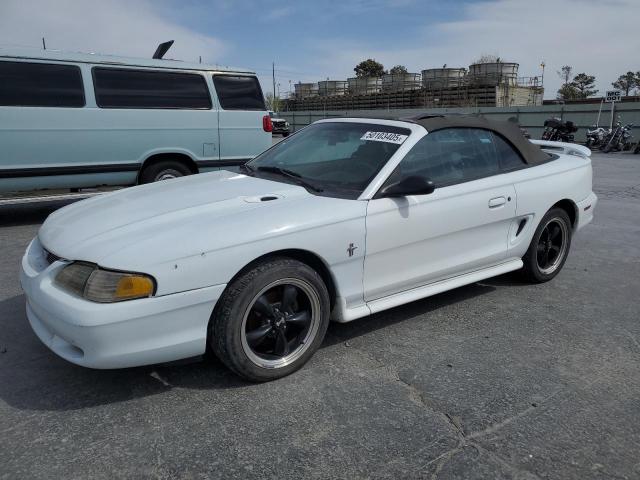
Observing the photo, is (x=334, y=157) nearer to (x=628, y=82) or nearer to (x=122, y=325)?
(x=122, y=325)

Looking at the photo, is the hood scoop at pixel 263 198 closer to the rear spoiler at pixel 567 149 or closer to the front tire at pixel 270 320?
the front tire at pixel 270 320

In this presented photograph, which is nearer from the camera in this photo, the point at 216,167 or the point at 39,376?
the point at 39,376

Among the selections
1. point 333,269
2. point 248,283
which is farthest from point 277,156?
point 248,283

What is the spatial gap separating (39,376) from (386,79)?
4815 cm

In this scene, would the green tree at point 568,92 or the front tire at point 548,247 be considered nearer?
the front tire at point 548,247

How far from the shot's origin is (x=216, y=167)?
7.67 meters

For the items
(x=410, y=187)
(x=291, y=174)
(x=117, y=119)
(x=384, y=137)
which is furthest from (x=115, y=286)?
(x=117, y=119)

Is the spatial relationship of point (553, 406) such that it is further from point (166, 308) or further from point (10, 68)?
point (10, 68)

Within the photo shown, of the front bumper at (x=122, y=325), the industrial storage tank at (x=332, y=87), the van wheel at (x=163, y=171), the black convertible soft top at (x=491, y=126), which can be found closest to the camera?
the front bumper at (x=122, y=325)

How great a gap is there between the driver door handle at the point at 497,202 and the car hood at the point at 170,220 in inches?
51.4

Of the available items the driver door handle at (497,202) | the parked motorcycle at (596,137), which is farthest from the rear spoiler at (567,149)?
the parked motorcycle at (596,137)

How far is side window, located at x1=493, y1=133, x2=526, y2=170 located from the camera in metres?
4.16

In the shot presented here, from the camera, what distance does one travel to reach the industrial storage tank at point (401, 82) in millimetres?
46469

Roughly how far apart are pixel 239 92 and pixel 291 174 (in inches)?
178
